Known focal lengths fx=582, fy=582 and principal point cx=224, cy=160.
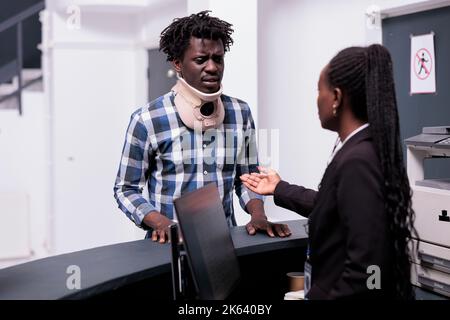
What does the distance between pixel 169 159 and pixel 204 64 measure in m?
0.31

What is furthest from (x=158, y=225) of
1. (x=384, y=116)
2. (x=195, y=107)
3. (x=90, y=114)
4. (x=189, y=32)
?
(x=90, y=114)

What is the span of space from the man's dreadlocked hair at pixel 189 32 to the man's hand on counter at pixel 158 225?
21.3 inches

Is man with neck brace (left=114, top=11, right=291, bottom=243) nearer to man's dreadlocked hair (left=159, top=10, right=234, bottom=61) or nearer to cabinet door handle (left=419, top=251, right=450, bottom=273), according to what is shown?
man's dreadlocked hair (left=159, top=10, right=234, bottom=61)

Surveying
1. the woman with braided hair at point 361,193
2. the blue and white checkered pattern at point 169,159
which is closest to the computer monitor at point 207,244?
the woman with braided hair at point 361,193

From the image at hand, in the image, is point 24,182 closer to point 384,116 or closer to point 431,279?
point 431,279

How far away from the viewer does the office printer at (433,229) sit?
1.64m

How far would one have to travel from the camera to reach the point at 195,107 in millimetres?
1809

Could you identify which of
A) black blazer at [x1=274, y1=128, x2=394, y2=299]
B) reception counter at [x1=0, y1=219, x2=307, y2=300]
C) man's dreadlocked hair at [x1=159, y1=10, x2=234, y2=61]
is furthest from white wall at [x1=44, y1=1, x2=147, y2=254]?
black blazer at [x1=274, y1=128, x2=394, y2=299]

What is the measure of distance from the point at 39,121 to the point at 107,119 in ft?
2.73

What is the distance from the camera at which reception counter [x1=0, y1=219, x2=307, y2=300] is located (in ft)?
3.92

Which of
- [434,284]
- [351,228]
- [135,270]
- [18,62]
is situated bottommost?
[434,284]

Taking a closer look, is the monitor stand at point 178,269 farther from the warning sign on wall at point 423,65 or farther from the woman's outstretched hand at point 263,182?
the warning sign on wall at point 423,65
